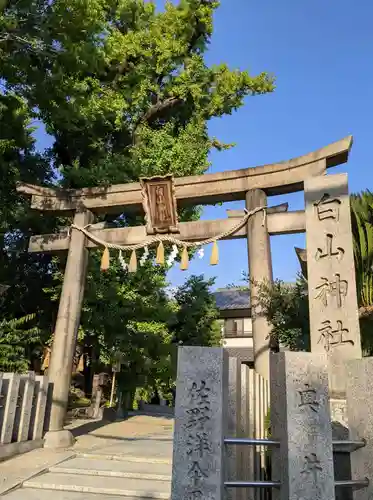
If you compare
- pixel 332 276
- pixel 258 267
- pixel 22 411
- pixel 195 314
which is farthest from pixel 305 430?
pixel 195 314

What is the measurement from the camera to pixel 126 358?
14.7 m

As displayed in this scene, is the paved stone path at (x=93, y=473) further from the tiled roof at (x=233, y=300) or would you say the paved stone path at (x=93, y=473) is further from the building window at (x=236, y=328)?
the building window at (x=236, y=328)

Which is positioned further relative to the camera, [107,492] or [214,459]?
[107,492]

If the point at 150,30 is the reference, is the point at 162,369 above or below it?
below

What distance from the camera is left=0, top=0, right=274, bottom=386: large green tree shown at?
13844 millimetres

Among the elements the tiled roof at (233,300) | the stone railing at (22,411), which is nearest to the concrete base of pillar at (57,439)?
the stone railing at (22,411)

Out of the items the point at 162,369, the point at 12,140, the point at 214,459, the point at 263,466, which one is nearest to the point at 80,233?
the point at 12,140

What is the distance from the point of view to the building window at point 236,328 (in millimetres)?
28797

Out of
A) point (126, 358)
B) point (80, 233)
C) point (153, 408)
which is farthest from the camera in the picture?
point (153, 408)

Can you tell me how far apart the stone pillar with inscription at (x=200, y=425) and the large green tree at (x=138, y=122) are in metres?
8.35

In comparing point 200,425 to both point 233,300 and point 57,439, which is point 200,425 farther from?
point 233,300

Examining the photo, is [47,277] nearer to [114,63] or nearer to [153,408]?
[114,63]

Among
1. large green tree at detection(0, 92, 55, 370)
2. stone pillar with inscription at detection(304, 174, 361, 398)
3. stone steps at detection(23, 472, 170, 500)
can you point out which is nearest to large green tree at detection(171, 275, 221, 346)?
large green tree at detection(0, 92, 55, 370)

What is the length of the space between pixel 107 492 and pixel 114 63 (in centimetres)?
1506
